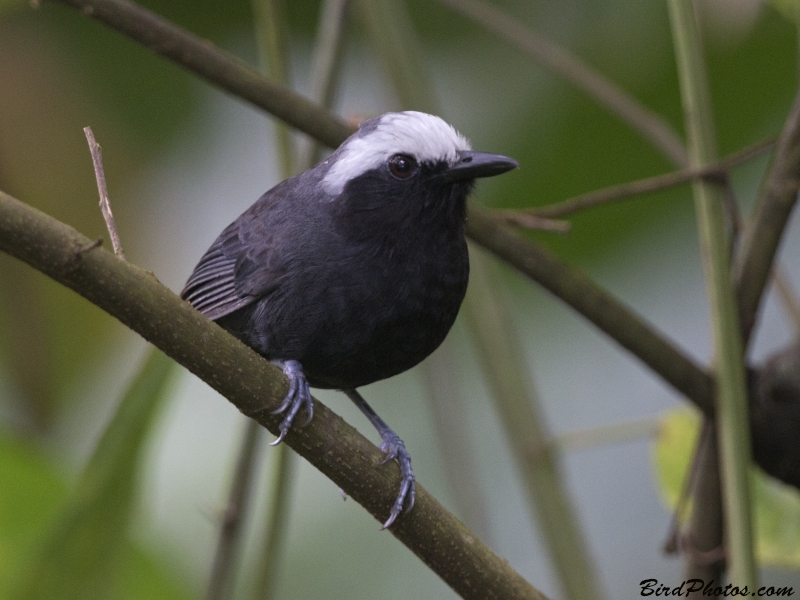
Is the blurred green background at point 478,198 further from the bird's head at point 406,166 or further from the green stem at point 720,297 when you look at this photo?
the bird's head at point 406,166

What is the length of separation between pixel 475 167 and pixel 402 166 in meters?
0.15

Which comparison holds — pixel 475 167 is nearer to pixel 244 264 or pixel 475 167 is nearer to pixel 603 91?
pixel 244 264

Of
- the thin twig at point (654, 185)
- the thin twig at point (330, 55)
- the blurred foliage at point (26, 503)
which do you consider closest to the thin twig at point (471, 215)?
the thin twig at point (654, 185)

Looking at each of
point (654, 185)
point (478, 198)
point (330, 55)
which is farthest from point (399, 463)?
point (478, 198)

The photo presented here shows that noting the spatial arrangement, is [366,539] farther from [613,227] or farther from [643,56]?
[643,56]

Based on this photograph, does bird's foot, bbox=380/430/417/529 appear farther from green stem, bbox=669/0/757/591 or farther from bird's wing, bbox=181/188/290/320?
green stem, bbox=669/0/757/591

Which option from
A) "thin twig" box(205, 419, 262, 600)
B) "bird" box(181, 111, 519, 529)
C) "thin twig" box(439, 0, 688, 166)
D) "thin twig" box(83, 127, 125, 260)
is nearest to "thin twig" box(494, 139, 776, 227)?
"bird" box(181, 111, 519, 529)

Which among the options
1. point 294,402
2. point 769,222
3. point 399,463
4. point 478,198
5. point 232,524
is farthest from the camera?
point 478,198

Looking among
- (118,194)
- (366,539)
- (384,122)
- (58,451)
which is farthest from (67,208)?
(384,122)

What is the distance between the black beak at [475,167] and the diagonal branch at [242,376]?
1.89ft

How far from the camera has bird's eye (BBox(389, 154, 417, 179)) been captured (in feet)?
6.12

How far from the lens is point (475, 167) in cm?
182

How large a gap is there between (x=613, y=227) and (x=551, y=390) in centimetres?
74

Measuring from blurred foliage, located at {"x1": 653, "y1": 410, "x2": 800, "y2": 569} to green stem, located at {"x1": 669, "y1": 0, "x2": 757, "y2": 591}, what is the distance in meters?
0.45
